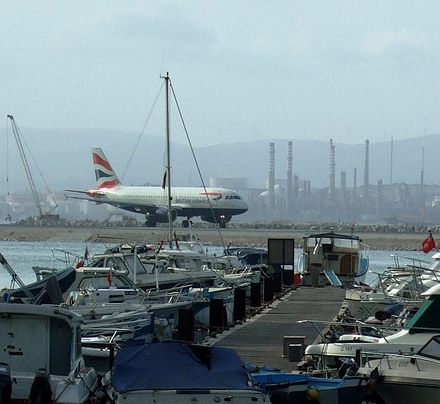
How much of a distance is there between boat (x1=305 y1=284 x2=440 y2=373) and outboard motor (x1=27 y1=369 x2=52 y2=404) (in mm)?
4673

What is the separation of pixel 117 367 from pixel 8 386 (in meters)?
1.40

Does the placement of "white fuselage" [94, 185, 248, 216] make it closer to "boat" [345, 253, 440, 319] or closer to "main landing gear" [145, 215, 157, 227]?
"main landing gear" [145, 215, 157, 227]

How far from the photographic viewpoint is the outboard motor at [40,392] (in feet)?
49.0

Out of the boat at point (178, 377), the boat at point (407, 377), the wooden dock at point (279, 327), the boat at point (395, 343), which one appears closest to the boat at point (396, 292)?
the wooden dock at point (279, 327)

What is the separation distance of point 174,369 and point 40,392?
1570 mm

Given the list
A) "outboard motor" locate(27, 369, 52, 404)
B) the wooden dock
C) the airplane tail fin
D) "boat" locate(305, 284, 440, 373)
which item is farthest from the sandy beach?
"outboard motor" locate(27, 369, 52, 404)

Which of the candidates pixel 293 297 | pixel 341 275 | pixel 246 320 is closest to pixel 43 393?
pixel 246 320

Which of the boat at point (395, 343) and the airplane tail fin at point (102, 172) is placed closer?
the boat at point (395, 343)

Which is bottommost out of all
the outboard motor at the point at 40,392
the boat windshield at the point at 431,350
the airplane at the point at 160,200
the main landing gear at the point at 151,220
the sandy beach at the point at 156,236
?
the sandy beach at the point at 156,236

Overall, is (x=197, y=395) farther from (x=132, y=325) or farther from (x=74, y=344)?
(x=132, y=325)

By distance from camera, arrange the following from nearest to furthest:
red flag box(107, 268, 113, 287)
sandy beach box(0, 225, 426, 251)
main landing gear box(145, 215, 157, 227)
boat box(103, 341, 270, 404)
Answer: boat box(103, 341, 270, 404) < red flag box(107, 268, 113, 287) < sandy beach box(0, 225, 426, 251) < main landing gear box(145, 215, 157, 227)

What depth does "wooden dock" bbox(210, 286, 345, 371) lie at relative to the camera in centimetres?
2371

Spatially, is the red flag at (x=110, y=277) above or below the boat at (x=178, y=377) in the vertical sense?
below

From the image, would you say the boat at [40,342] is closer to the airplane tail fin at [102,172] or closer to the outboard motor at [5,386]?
the outboard motor at [5,386]
